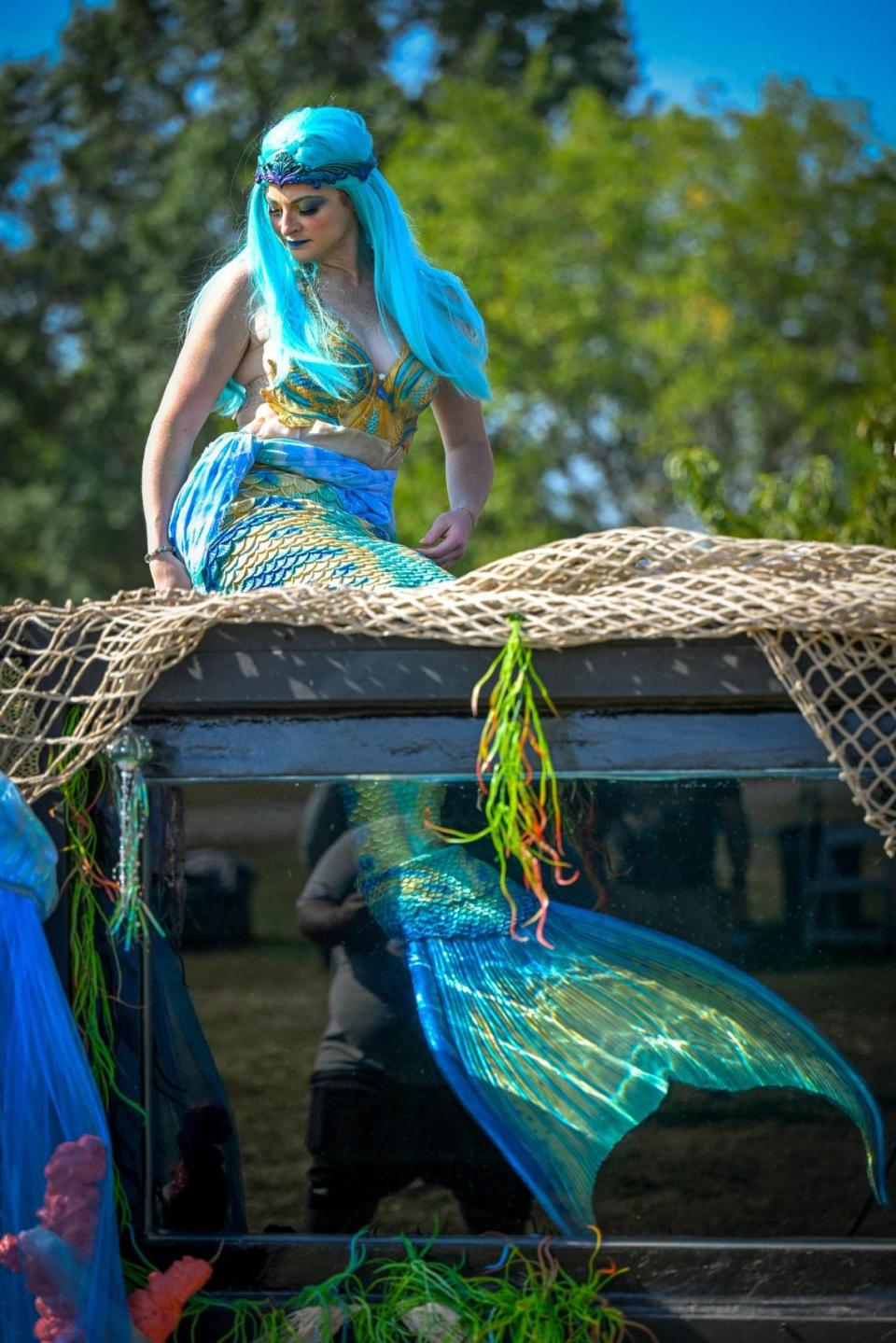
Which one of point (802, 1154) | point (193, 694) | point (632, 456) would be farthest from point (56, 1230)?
point (632, 456)

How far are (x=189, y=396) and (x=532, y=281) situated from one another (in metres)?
14.2

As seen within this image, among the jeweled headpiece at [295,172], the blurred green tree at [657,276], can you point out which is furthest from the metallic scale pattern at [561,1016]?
the blurred green tree at [657,276]

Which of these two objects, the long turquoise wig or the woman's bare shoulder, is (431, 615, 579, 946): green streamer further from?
the woman's bare shoulder

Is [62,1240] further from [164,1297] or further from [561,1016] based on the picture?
[561,1016]

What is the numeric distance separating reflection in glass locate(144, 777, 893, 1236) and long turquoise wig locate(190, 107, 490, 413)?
32.1 inches

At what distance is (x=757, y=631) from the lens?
1.79 m

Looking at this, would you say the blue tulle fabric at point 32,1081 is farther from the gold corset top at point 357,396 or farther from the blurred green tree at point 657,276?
the blurred green tree at point 657,276

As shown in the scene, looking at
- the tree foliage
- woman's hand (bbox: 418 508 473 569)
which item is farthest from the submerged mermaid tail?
the tree foliage

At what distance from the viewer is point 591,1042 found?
194 cm

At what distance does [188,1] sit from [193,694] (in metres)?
20.3

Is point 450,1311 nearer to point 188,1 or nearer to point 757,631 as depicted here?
point 757,631

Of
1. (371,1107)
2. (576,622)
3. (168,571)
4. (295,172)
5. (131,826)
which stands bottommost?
(371,1107)

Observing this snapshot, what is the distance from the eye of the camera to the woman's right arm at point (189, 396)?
2.31m

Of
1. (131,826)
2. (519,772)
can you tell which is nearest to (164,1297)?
(131,826)
